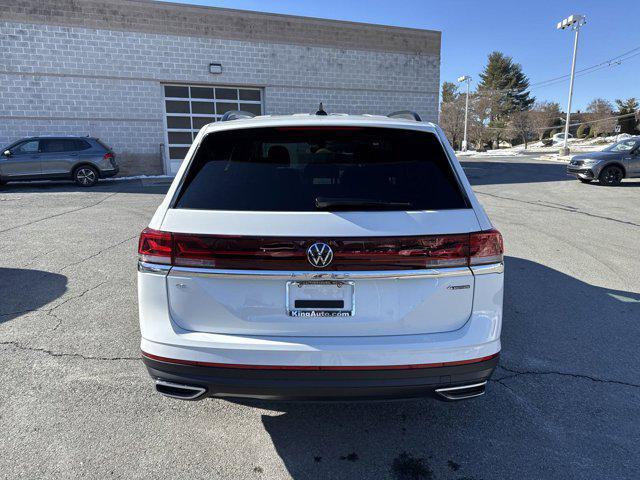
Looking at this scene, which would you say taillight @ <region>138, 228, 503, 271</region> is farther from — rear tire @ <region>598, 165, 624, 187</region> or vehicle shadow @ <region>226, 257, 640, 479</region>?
rear tire @ <region>598, 165, 624, 187</region>

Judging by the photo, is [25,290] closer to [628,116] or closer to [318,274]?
[318,274]

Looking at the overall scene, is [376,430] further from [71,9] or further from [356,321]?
[71,9]

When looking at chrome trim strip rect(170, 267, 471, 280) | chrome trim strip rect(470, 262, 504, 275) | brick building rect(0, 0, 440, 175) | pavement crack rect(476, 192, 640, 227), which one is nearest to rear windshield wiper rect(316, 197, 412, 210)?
chrome trim strip rect(170, 267, 471, 280)

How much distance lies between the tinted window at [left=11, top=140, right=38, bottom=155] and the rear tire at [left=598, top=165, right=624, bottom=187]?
19544mm

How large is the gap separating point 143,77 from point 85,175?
229 inches

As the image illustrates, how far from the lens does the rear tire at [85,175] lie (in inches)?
591

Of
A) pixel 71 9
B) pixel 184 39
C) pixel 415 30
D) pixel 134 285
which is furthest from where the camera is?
pixel 415 30

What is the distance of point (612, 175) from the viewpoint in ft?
50.1

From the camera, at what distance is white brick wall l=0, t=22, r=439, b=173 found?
1714 cm

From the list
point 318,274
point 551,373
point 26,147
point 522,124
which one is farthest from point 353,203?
point 522,124

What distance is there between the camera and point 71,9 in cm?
1723

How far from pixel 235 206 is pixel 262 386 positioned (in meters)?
0.91

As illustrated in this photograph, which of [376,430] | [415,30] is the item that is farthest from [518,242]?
[415,30]

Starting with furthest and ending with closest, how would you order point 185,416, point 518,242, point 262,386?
point 518,242, point 185,416, point 262,386
